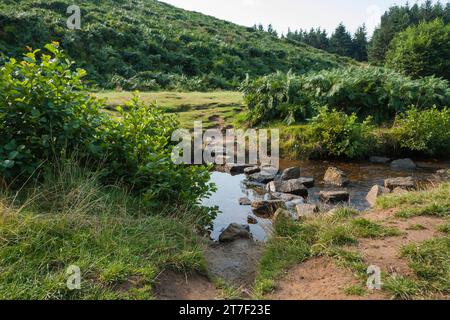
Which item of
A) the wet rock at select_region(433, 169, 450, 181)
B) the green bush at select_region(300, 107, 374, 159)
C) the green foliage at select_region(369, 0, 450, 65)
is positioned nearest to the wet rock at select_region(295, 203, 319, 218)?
the wet rock at select_region(433, 169, 450, 181)

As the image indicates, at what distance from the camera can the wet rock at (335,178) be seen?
8453mm

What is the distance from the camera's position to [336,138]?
1012cm

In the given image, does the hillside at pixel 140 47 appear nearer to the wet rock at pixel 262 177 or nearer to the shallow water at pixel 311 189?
the wet rock at pixel 262 177

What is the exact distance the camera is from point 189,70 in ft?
77.7

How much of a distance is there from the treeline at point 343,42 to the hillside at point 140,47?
32496 millimetres

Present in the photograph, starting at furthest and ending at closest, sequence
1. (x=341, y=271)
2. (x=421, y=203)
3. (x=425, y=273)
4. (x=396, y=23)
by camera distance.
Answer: (x=396, y=23) → (x=421, y=203) → (x=341, y=271) → (x=425, y=273)

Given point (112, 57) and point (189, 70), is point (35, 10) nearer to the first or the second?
point (112, 57)

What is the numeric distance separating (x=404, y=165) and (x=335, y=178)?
2362 mm

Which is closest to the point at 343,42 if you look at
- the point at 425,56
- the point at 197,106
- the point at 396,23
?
the point at 396,23

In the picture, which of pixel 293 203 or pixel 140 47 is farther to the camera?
pixel 140 47

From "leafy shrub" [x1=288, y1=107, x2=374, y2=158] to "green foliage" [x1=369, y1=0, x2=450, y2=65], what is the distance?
33358 millimetres

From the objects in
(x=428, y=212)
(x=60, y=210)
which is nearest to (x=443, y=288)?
(x=428, y=212)

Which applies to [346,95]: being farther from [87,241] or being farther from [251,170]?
[87,241]

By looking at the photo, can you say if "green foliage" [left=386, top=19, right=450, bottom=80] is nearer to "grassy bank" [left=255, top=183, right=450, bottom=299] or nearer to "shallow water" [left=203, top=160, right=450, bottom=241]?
"shallow water" [left=203, top=160, right=450, bottom=241]
